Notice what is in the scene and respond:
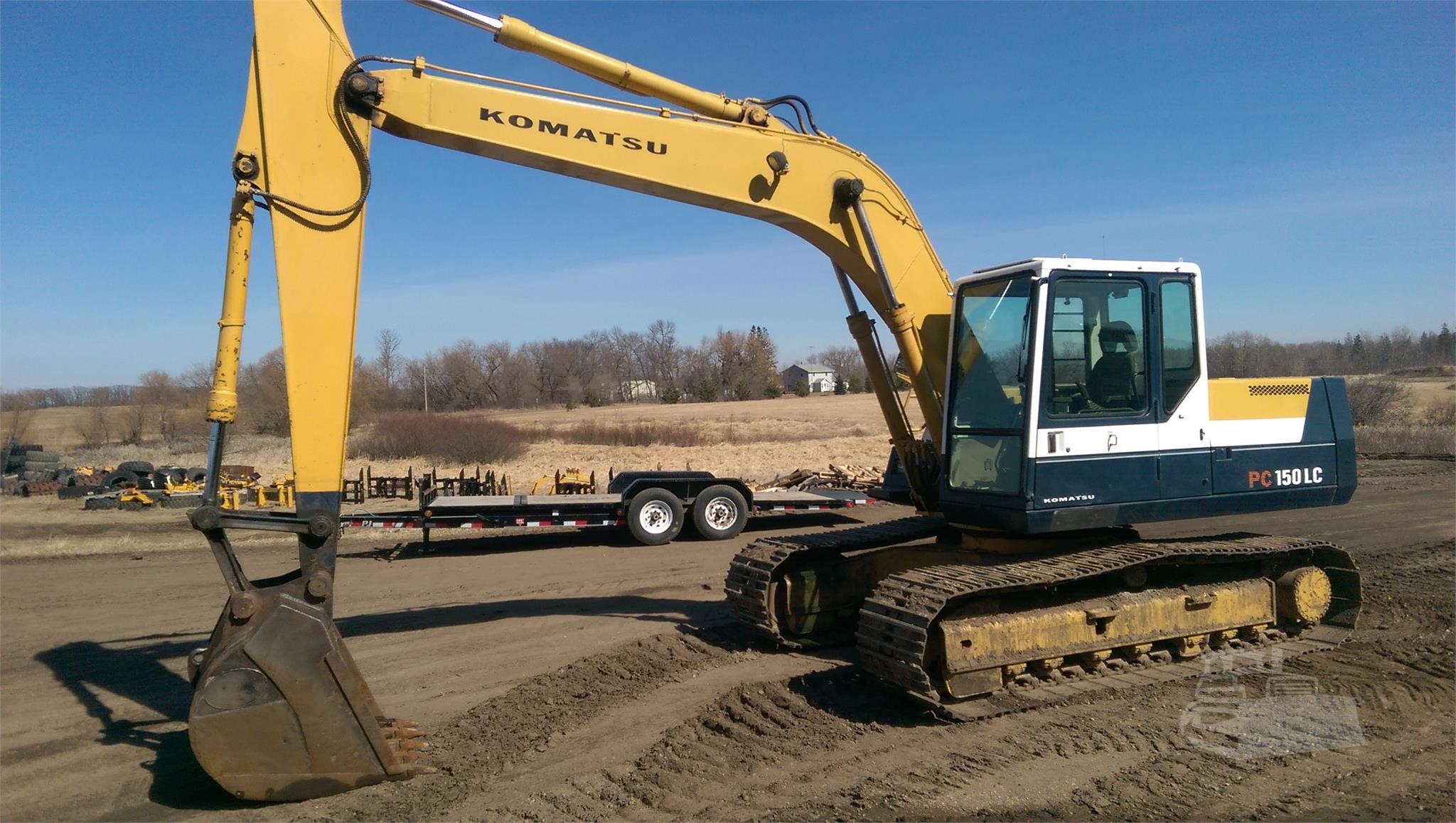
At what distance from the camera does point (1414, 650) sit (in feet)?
24.0

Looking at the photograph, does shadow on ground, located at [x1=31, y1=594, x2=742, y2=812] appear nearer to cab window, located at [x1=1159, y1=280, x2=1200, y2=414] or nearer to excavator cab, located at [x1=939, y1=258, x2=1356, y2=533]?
excavator cab, located at [x1=939, y1=258, x2=1356, y2=533]

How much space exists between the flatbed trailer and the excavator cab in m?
7.56

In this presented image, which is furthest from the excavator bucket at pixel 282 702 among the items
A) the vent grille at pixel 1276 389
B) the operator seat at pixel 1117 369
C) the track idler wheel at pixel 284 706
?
the vent grille at pixel 1276 389

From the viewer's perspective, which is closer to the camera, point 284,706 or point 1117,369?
point 284,706

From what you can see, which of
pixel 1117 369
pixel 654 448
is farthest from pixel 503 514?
pixel 654 448

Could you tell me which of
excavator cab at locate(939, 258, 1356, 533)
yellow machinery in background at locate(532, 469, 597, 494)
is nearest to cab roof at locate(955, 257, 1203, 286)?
excavator cab at locate(939, 258, 1356, 533)

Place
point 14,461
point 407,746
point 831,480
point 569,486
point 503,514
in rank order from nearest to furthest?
1. point 407,746
2. point 503,514
3. point 569,486
4. point 831,480
5. point 14,461

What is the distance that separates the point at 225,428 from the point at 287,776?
1.96 metres

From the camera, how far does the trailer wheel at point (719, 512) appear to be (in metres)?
14.2

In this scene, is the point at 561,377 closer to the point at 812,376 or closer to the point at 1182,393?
the point at 812,376

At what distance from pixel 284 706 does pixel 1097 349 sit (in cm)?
579

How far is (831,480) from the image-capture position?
1917 centimetres

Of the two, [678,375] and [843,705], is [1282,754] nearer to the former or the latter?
[843,705]

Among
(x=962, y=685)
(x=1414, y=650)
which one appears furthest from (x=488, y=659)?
(x=1414, y=650)
